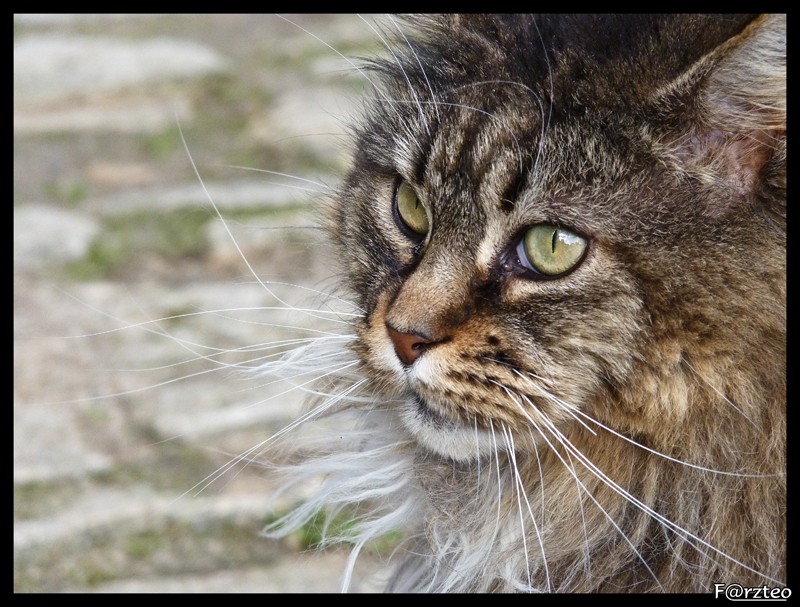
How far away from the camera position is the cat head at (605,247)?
5.13 feet

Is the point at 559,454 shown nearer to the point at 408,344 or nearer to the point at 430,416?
the point at 430,416

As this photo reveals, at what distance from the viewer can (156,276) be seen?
3.32m

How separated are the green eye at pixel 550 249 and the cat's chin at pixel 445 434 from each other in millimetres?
310

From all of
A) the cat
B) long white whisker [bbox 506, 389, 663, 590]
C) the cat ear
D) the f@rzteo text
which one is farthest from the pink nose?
the f@rzteo text

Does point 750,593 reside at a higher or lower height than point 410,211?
lower

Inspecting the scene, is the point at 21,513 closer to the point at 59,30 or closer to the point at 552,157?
the point at 552,157

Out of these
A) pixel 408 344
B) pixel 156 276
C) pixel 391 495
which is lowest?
pixel 156 276

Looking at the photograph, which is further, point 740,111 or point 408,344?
point 408,344

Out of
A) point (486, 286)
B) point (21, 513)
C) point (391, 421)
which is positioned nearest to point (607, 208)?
point (486, 286)

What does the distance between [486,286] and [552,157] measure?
248mm

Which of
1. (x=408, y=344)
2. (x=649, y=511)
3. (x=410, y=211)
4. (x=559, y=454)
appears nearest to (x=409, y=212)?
(x=410, y=211)

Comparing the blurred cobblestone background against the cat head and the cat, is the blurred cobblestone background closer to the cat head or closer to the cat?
the cat

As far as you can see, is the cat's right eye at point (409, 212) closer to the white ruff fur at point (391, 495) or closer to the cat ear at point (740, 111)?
the white ruff fur at point (391, 495)

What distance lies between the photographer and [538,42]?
1.79 m
